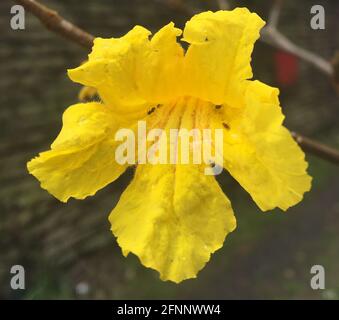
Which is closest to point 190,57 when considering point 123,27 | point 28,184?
point 28,184

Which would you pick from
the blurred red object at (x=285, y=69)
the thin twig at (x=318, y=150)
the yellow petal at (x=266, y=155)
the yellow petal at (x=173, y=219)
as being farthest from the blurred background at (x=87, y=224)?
the yellow petal at (x=266, y=155)

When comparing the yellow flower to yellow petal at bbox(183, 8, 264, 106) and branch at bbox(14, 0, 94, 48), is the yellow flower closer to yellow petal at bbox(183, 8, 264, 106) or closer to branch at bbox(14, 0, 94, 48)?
yellow petal at bbox(183, 8, 264, 106)

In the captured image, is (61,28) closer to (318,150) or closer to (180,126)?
(180,126)

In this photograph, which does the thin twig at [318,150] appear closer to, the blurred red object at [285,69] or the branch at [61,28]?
the branch at [61,28]

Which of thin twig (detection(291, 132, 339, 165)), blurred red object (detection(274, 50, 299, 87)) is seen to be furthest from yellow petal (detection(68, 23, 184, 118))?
blurred red object (detection(274, 50, 299, 87))

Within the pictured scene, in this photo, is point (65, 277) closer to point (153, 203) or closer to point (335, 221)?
point (335, 221)

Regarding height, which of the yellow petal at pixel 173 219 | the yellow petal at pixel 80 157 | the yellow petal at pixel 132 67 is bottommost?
the yellow petal at pixel 173 219

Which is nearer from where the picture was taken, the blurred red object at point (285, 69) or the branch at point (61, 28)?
the branch at point (61, 28)
